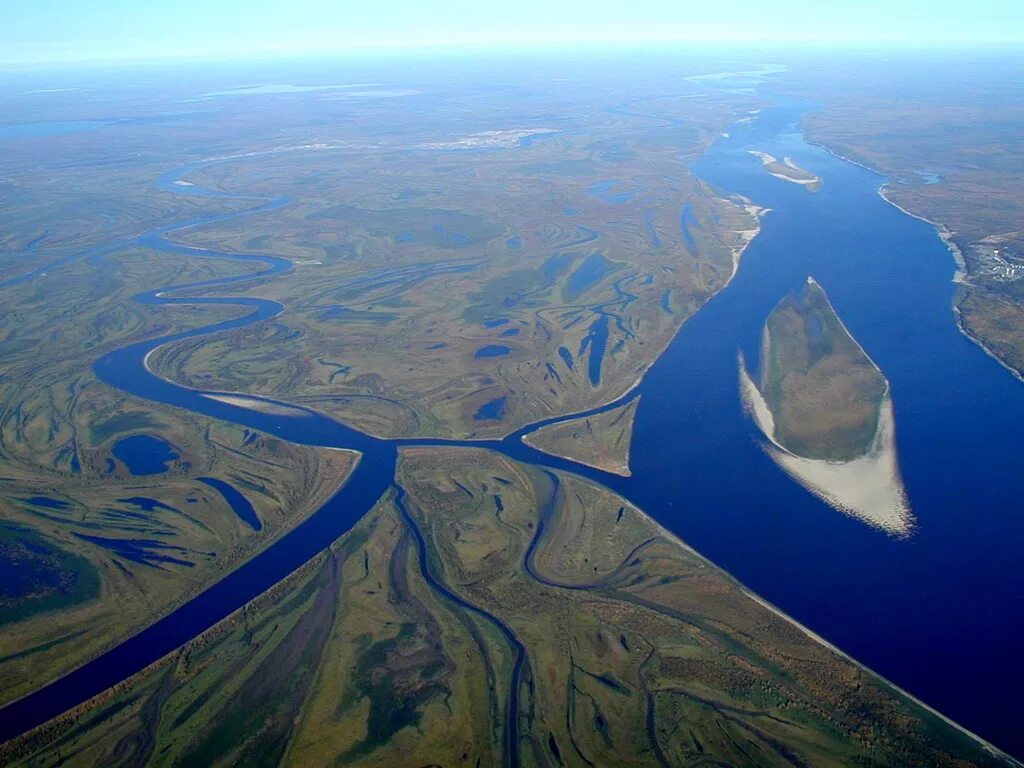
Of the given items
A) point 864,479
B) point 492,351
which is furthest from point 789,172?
point 864,479

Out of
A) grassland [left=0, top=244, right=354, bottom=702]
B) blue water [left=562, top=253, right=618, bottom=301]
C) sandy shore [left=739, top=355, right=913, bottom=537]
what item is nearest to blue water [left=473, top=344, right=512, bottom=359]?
blue water [left=562, top=253, right=618, bottom=301]

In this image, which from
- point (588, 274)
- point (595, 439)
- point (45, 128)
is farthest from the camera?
point (45, 128)

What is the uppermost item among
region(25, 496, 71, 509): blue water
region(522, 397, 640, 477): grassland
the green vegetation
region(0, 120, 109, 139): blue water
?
region(0, 120, 109, 139): blue water

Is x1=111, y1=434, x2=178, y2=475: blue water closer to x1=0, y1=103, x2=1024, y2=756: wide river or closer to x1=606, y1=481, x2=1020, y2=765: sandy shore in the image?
x1=0, y1=103, x2=1024, y2=756: wide river

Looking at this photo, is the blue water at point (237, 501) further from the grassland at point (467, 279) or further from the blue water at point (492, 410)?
the blue water at point (492, 410)

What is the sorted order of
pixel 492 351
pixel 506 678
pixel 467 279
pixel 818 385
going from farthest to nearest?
pixel 467 279, pixel 492 351, pixel 818 385, pixel 506 678

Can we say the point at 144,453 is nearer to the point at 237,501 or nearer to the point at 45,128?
the point at 237,501
